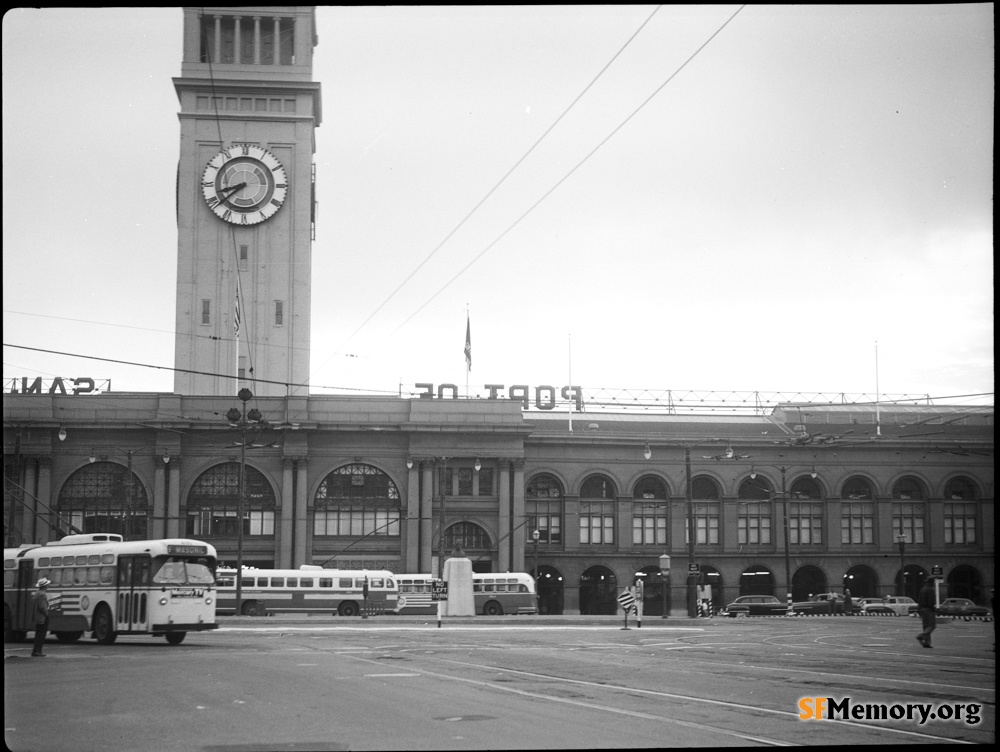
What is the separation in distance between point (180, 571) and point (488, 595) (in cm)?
3518

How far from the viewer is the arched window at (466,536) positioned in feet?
246

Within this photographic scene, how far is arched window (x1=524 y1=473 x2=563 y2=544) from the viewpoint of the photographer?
77812 millimetres

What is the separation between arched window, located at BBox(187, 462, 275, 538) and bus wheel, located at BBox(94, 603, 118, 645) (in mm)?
42276

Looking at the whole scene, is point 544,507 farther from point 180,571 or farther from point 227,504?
point 180,571

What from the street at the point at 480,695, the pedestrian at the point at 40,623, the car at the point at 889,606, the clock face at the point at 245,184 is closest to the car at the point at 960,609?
the car at the point at 889,606

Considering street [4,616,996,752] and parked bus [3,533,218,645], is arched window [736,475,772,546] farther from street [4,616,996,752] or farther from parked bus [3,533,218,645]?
parked bus [3,533,218,645]

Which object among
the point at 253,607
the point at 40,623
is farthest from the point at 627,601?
the point at 40,623

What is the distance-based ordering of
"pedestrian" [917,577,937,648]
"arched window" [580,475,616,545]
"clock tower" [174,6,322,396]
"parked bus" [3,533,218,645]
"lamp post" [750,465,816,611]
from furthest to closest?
"arched window" [580,475,616,545] < "clock tower" [174,6,322,396] < "lamp post" [750,465,816,611] < "parked bus" [3,533,218,645] < "pedestrian" [917,577,937,648]

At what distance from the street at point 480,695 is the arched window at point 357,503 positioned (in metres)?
43.0

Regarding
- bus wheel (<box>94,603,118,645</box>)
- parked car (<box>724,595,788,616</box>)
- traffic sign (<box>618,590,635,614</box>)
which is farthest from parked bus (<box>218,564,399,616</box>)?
bus wheel (<box>94,603,118,645</box>)

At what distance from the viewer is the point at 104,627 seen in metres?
30.5

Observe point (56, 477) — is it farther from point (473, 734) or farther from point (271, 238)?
point (473, 734)

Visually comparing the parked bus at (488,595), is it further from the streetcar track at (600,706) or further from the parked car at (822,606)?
the streetcar track at (600,706)

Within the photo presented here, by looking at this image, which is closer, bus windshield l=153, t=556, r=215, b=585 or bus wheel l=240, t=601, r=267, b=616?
bus windshield l=153, t=556, r=215, b=585
